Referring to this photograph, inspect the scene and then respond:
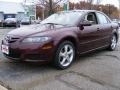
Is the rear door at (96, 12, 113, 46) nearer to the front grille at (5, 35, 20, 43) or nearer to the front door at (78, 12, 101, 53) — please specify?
the front door at (78, 12, 101, 53)

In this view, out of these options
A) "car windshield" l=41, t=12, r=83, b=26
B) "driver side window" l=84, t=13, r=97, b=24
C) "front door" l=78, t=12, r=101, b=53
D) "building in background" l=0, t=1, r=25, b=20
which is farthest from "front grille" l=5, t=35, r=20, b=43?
"building in background" l=0, t=1, r=25, b=20

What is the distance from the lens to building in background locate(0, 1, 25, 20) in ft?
176

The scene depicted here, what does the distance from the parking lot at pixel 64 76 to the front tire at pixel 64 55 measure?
5.6 inches

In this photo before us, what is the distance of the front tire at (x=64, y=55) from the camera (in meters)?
5.43

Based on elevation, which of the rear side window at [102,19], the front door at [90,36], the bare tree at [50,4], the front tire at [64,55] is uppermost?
the bare tree at [50,4]

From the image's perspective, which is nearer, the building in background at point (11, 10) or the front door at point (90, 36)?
the front door at point (90, 36)

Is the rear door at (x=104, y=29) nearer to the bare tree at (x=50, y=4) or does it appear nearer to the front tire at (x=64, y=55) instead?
the front tire at (x=64, y=55)

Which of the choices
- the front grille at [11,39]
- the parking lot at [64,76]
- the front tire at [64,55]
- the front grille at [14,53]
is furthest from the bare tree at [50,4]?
the front grille at [14,53]

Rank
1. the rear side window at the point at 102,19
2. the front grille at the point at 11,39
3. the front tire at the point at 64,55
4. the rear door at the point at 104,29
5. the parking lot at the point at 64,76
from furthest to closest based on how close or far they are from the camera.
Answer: the rear side window at the point at 102,19 → the rear door at the point at 104,29 → the front tire at the point at 64,55 → the front grille at the point at 11,39 → the parking lot at the point at 64,76

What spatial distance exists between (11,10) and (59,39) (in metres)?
51.2

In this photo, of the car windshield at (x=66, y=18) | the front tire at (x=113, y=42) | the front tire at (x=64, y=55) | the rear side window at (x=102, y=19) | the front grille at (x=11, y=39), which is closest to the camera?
the front grille at (x=11, y=39)

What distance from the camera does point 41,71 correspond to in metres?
5.40

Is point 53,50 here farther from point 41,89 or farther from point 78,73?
point 41,89

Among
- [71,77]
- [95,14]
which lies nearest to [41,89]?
[71,77]
